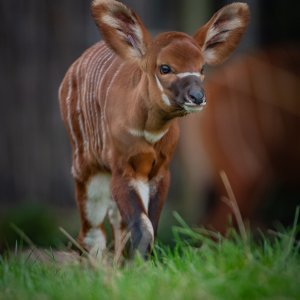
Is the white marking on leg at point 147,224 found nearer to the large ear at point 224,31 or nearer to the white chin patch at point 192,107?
the white chin patch at point 192,107

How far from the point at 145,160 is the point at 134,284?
4.71 feet

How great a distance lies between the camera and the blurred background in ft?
34.1

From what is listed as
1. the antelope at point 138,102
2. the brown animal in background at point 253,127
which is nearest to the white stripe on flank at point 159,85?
the antelope at point 138,102

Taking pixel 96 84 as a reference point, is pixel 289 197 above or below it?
below

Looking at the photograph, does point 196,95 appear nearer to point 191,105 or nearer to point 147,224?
point 191,105

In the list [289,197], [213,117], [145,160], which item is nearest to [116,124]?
[145,160]

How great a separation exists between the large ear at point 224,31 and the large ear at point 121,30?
39 centimetres

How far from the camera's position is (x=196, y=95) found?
577 cm

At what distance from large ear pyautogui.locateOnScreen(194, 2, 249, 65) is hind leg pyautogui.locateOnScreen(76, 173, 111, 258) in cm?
107

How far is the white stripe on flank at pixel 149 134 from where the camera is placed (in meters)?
6.30

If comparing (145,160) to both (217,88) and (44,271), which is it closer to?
(44,271)

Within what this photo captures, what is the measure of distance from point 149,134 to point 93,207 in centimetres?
101

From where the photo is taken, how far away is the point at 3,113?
11594 mm

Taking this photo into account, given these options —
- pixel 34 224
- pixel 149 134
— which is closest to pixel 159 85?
pixel 149 134
